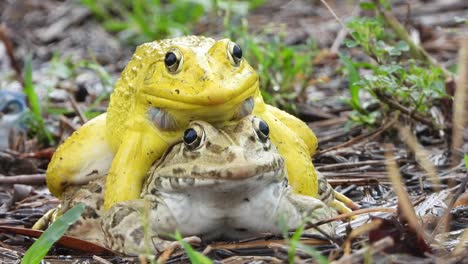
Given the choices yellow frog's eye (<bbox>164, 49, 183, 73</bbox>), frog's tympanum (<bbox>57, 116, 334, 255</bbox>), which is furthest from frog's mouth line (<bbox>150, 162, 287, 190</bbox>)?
yellow frog's eye (<bbox>164, 49, 183, 73</bbox>)

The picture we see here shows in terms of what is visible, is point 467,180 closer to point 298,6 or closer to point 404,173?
point 404,173

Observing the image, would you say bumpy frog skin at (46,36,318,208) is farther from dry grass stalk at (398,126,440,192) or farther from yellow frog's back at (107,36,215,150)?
dry grass stalk at (398,126,440,192)

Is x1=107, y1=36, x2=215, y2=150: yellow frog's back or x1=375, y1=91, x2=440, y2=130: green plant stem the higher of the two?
x1=107, y1=36, x2=215, y2=150: yellow frog's back

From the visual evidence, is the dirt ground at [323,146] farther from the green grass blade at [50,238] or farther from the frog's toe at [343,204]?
the green grass blade at [50,238]

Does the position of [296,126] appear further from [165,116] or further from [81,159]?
[81,159]

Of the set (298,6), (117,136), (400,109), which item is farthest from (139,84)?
(298,6)
